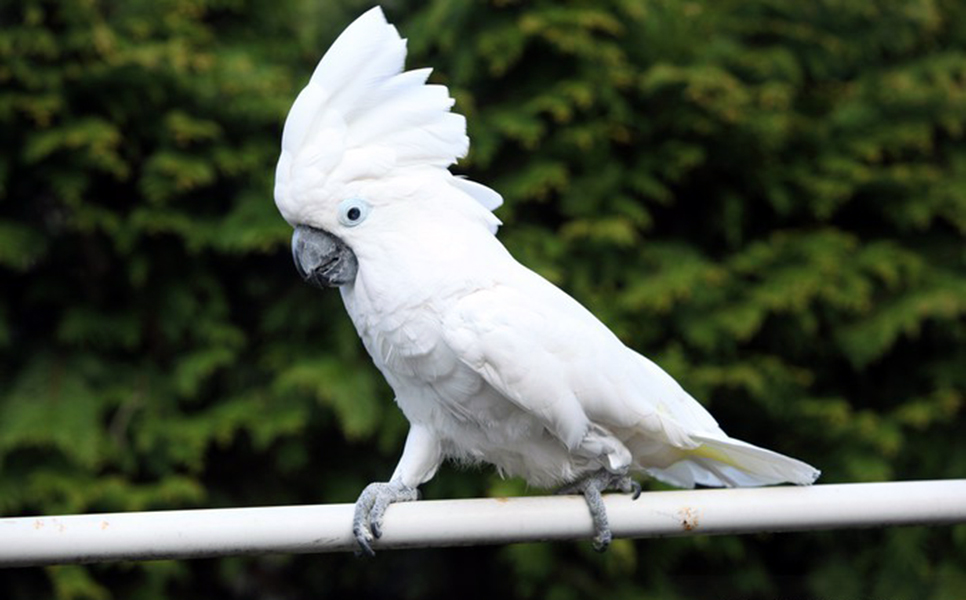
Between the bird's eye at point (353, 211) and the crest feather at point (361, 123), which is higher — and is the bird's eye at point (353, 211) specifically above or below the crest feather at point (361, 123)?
below

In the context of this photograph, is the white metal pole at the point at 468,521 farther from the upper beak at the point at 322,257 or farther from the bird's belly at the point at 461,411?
the upper beak at the point at 322,257

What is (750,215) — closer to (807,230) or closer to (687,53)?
(807,230)

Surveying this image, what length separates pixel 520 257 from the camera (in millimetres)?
2148

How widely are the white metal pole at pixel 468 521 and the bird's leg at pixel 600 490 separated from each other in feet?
0.04

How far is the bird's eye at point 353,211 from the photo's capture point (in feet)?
4.02

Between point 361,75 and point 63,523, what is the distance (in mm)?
597

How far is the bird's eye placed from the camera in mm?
1227

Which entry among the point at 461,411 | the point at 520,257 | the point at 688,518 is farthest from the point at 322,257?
the point at 520,257

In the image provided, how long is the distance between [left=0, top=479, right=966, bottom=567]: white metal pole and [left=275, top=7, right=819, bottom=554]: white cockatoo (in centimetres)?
4

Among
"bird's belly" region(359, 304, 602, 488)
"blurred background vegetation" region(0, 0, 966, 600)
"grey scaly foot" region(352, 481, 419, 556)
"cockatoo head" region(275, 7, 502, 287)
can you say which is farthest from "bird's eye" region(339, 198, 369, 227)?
"blurred background vegetation" region(0, 0, 966, 600)

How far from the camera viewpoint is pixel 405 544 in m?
1.21

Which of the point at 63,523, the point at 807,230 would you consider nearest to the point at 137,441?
the point at 63,523

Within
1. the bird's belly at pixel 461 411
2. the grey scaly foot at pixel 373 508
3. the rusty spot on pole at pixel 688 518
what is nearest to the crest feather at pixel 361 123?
the bird's belly at pixel 461 411

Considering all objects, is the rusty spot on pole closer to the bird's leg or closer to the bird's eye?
the bird's leg
